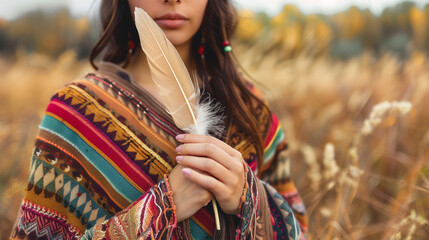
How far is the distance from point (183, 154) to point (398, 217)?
4.91 feet

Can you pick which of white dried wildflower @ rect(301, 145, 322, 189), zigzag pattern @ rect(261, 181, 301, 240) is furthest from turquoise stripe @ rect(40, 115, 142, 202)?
white dried wildflower @ rect(301, 145, 322, 189)

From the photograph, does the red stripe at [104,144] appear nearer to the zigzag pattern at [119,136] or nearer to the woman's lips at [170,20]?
the zigzag pattern at [119,136]

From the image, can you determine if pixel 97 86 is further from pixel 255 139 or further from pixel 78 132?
pixel 255 139

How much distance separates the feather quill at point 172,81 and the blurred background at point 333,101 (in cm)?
72

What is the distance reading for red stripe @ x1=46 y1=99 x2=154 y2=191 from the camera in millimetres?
1311

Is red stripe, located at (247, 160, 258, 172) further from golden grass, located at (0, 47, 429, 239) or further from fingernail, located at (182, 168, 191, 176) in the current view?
golden grass, located at (0, 47, 429, 239)

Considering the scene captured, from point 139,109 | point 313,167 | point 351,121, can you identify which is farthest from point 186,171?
point 351,121

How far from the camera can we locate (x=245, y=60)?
11.9 ft

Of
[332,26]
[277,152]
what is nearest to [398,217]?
[277,152]

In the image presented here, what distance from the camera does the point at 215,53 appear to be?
5.44 feet

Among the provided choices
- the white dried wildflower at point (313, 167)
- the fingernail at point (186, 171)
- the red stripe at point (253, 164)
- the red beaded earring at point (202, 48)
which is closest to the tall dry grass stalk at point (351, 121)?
the white dried wildflower at point (313, 167)

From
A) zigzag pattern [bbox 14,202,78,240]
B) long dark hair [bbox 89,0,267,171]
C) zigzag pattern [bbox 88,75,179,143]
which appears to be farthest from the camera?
long dark hair [bbox 89,0,267,171]

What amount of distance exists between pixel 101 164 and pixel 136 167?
0.39 feet

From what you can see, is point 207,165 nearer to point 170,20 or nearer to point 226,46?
point 170,20
